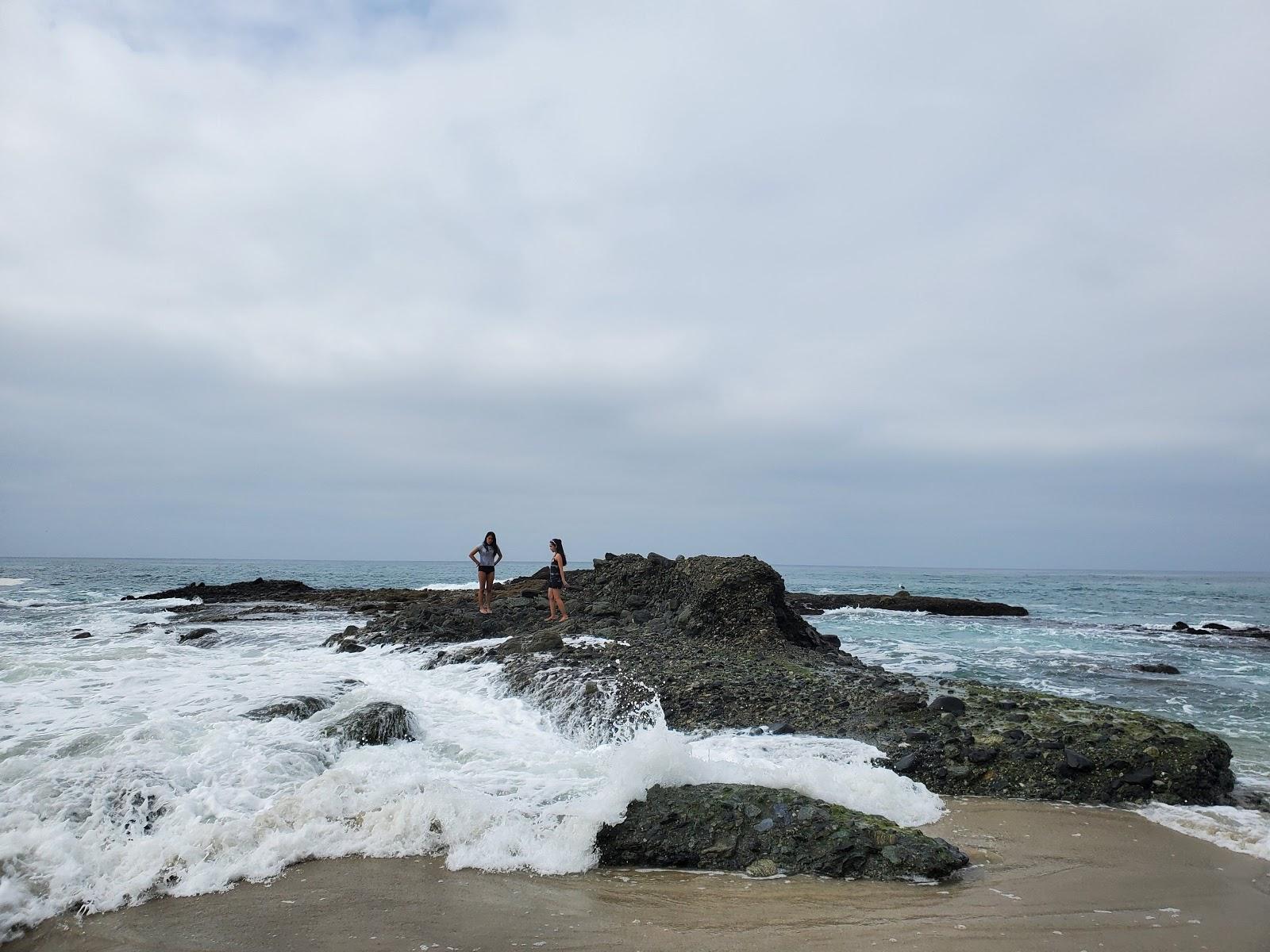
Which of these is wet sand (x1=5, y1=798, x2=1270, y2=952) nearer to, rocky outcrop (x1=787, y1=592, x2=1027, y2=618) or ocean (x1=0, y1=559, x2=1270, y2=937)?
ocean (x1=0, y1=559, x2=1270, y2=937)

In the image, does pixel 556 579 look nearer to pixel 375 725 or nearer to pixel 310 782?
pixel 375 725

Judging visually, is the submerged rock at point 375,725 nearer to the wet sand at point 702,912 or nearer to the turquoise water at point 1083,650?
the wet sand at point 702,912

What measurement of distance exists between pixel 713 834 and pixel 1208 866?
146 inches

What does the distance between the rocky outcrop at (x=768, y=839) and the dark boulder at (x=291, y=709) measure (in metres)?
5.26

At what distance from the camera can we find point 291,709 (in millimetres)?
9039

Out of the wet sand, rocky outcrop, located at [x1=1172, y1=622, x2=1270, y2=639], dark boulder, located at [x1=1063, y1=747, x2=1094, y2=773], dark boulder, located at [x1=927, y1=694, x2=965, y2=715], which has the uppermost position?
dark boulder, located at [x1=927, y1=694, x2=965, y2=715]

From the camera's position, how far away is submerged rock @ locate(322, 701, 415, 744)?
26.3 ft

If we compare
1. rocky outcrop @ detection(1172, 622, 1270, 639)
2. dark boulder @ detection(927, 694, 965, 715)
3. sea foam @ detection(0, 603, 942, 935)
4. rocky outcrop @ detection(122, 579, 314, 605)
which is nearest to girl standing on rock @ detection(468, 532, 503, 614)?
sea foam @ detection(0, 603, 942, 935)

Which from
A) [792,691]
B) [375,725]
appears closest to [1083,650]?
[792,691]

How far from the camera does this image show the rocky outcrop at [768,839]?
507cm

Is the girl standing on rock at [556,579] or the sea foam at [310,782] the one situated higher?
the girl standing on rock at [556,579]

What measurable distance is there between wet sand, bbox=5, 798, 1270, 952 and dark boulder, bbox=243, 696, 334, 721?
13.5 ft

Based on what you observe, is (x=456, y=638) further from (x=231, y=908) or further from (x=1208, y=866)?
(x=1208, y=866)

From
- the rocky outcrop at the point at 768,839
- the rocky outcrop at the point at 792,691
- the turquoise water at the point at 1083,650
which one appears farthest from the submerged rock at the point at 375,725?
the turquoise water at the point at 1083,650
